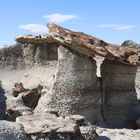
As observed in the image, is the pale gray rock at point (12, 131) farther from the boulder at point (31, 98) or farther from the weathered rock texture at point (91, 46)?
the boulder at point (31, 98)

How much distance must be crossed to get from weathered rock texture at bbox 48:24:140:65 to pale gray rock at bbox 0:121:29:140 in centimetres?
498

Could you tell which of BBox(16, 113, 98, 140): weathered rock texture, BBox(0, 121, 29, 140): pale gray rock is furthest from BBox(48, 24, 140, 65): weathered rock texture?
BBox(0, 121, 29, 140): pale gray rock

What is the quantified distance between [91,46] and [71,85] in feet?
3.80

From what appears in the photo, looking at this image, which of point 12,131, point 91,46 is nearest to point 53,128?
point 12,131

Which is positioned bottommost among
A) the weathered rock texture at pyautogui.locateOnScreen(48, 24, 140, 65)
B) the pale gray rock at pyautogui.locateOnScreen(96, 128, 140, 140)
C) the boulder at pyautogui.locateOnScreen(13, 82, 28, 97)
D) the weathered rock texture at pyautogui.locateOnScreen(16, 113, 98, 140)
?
the pale gray rock at pyautogui.locateOnScreen(96, 128, 140, 140)

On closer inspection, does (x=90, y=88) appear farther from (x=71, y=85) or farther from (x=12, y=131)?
(x=12, y=131)

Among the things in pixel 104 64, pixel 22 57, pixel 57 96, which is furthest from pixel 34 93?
pixel 22 57

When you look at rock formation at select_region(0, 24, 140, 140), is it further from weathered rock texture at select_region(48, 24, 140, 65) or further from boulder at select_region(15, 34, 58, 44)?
boulder at select_region(15, 34, 58, 44)

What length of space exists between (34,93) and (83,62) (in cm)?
201

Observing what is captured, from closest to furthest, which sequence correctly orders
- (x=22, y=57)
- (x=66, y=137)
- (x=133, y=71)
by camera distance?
(x=66, y=137) < (x=133, y=71) < (x=22, y=57)

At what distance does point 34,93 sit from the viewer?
1405 centimetres

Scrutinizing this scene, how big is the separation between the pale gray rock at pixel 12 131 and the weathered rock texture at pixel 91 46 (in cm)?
498

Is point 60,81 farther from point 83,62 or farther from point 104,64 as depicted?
point 104,64

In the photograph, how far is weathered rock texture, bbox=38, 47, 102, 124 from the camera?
12.8 meters
